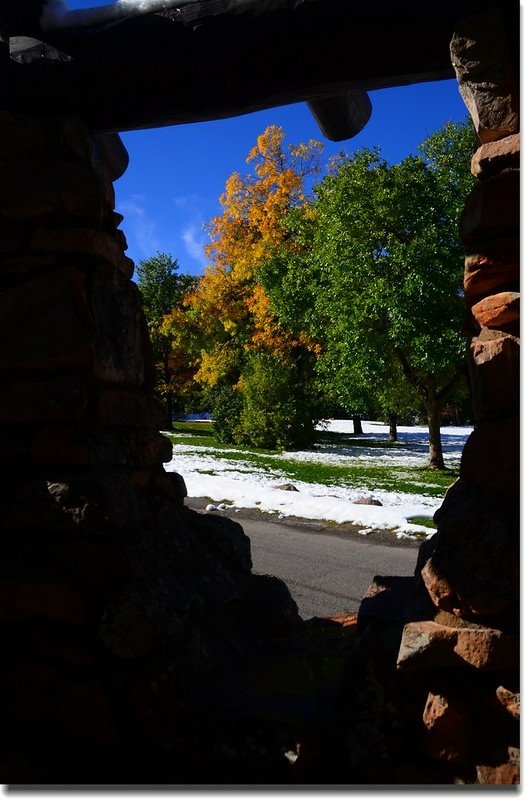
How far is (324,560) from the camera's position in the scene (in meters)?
5.66

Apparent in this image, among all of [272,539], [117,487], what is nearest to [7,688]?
[117,487]

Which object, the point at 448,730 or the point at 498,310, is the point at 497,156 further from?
the point at 448,730

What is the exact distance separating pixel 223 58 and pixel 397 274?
12629mm

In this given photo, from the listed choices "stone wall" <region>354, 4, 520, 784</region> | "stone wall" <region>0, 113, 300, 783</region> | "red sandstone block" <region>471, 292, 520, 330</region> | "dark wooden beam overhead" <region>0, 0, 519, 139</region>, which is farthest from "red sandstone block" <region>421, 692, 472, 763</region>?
"dark wooden beam overhead" <region>0, 0, 519, 139</region>

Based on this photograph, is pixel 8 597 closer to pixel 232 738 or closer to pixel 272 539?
pixel 232 738

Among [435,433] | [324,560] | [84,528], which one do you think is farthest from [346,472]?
[84,528]

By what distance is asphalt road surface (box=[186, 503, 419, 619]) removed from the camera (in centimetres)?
458

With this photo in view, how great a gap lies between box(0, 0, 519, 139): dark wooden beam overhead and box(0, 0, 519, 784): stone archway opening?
0.4 inches

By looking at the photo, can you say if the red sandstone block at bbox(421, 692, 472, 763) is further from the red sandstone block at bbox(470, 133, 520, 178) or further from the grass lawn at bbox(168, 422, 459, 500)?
the grass lawn at bbox(168, 422, 459, 500)

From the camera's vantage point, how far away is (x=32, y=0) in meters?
2.73

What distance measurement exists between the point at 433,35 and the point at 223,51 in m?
0.83

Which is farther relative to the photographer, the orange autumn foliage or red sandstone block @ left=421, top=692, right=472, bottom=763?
the orange autumn foliage

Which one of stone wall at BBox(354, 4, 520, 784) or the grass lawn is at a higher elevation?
stone wall at BBox(354, 4, 520, 784)

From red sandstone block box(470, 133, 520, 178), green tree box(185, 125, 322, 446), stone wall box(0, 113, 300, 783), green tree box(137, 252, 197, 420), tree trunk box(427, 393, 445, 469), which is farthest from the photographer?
green tree box(137, 252, 197, 420)
